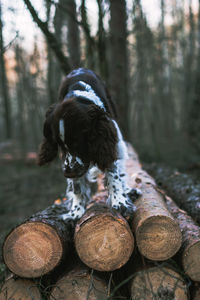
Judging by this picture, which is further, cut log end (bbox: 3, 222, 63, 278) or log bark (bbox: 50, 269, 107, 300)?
cut log end (bbox: 3, 222, 63, 278)

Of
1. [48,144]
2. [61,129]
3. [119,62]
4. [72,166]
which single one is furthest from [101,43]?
[72,166]

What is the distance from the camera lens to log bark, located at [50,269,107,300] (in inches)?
91.8

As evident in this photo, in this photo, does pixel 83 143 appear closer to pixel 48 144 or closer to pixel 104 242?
pixel 48 144

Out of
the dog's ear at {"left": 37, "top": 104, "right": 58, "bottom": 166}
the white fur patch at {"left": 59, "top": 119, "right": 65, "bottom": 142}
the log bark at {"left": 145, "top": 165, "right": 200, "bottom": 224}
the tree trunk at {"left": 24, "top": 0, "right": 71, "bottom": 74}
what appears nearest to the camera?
the white fur patch at {"left": 59, "top": 119, "right": 65, "bottom": 142}

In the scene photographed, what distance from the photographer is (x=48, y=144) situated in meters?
3.14

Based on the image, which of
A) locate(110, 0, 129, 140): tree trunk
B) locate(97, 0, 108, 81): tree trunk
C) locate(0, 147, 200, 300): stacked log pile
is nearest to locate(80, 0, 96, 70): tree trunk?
locate(97, 0, 108, 81): tree trunk

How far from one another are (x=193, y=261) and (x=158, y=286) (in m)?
0.37

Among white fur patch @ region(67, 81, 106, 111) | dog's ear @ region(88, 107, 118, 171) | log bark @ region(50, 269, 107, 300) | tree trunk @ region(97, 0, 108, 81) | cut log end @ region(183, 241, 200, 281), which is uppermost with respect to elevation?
tree trunk @ region(97, 0, 108, 81)

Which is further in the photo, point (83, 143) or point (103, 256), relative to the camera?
point (83, 143)

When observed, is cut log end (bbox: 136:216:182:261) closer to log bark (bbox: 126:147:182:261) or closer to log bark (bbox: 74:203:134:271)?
log bark (bbox: 126:147:182:261)

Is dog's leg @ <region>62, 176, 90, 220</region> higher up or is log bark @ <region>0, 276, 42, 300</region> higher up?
dog's leg @ <region>62, 176, 90, 220</region>

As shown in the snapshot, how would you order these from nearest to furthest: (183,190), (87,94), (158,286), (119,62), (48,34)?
(158,286)
(87,94)
(183,190)
(48,34)
(119,62)

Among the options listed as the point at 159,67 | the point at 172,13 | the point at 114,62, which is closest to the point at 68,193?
the point at 114,62

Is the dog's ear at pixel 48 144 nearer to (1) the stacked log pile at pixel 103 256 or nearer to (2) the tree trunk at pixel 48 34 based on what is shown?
(1) the stacked log pile at pixel 103 256
